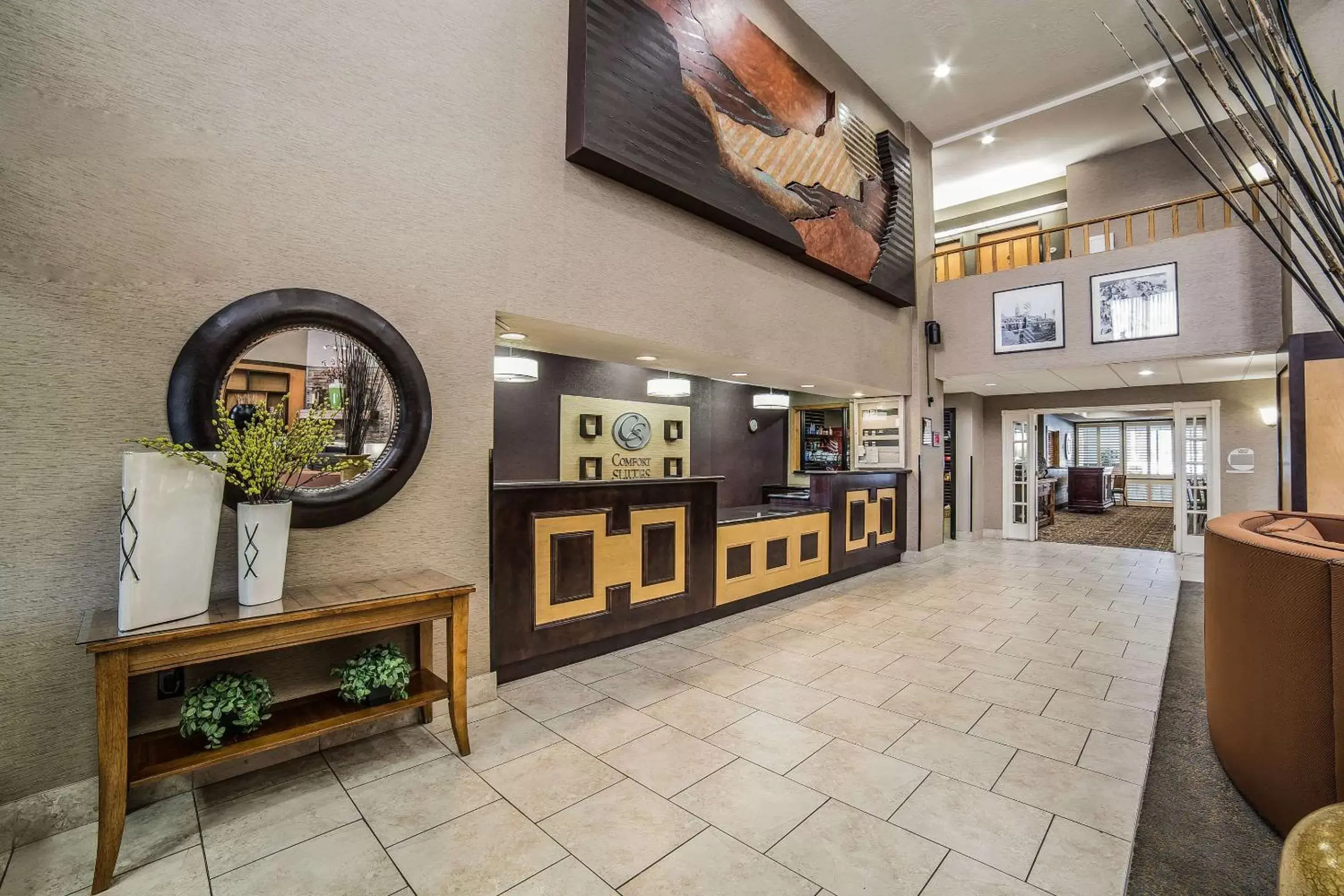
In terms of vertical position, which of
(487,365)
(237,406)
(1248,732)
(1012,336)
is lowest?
(1248,732)

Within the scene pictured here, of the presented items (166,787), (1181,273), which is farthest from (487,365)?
(1181,273)

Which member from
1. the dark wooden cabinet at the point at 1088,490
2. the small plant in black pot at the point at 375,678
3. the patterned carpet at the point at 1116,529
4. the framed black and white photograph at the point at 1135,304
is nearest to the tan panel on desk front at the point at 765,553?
the small plant in black pot at the point at 375,678

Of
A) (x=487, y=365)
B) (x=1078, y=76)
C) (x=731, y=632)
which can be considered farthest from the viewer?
(x=1078, y=76)

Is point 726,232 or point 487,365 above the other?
point 726,232

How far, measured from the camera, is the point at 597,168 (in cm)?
394

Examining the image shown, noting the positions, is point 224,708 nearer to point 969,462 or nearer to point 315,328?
point 315,328

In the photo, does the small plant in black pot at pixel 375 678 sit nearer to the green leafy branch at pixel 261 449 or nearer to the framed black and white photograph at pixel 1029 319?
the green leafy branch at pixel 261 449

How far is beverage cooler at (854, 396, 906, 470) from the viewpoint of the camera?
7.80 meters

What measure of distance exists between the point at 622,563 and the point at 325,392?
2076 millimetres

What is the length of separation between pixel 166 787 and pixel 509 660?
154cm

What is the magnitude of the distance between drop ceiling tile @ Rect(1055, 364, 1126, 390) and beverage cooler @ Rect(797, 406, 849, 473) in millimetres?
2981

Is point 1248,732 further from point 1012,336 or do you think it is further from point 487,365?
point 1012,336

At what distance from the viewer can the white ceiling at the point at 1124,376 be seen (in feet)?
22.0

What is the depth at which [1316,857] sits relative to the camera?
0.92 meters
